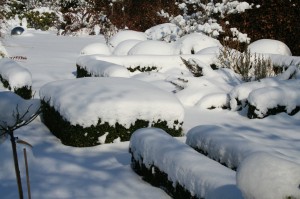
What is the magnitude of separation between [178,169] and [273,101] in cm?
430

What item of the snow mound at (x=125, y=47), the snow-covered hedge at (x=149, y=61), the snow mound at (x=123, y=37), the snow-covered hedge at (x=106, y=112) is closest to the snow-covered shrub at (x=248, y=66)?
the snow-covered hedge at (x=149, y=61)

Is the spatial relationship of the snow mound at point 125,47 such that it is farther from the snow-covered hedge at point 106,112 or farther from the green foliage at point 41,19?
the green foliage at point 41,19

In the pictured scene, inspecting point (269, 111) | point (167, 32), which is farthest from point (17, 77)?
point (167, 32)

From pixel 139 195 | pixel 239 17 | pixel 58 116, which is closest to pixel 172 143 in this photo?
pixel 139 195

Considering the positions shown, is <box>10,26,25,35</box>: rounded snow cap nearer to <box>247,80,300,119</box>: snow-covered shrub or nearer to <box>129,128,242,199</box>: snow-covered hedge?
<box>247,80,300,119</box>: snow-covered shrub

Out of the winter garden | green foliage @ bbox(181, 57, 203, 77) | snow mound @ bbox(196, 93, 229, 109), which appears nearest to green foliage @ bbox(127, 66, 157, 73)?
the winter garden

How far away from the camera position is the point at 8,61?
10.6m

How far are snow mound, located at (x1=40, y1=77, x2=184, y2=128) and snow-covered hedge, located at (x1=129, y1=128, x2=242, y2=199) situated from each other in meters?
1.18

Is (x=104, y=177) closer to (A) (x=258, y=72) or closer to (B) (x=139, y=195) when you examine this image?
(B) (x=139, y=195)

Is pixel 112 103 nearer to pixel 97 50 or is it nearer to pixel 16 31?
pixel 97 50

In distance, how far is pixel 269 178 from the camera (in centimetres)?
239

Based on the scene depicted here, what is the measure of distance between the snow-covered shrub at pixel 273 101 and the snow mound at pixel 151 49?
274 inches

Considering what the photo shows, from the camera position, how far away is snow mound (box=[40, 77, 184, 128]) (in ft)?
19.7

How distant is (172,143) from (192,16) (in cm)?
1422
